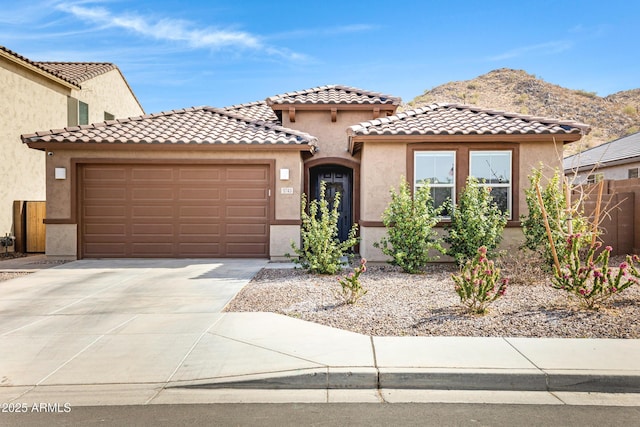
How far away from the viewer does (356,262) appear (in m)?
13.7

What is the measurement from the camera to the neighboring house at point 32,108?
16812 mm

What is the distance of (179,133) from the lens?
46.9 feet

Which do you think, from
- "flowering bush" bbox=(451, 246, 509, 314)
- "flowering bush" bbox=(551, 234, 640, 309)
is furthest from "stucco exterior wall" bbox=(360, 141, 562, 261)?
"flowering bush" bbox=(451, 246, 509, 314)

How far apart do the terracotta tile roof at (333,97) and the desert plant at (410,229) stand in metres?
5.23

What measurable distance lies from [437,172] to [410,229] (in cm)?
239

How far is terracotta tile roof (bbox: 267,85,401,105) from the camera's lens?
16.2 m

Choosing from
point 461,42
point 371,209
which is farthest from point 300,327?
point 461,42

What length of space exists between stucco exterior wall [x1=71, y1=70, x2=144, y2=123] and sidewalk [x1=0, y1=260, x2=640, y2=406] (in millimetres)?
16141

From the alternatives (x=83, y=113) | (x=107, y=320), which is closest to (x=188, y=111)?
(x=83, y=113)

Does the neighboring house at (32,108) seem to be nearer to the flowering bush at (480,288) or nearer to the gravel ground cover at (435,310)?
the gravel ground cover at (435,310)

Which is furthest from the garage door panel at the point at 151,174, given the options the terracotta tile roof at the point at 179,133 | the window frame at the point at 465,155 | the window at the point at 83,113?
the window at the point at 83,113

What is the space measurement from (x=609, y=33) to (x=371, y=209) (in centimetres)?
3927

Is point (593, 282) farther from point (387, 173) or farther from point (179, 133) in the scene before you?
point (179, 133)

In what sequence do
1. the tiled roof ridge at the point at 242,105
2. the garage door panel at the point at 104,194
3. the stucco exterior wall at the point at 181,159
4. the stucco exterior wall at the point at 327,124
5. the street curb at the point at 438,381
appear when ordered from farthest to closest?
the tiled roof ridge at the point at 242,105
the stucco exterior wall at the point at 327,124
the garage door panel at the point at 104,194
the stucco exterior wall at the point at 181,159
the street curb at the point at 438,381
